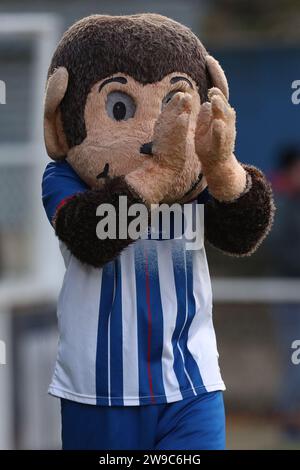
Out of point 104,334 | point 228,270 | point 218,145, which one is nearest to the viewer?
point 218,145

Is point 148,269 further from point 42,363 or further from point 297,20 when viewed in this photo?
point 297,20

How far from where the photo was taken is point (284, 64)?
9633 mm

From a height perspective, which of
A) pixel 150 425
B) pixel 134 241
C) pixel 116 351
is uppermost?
pixel 134 241

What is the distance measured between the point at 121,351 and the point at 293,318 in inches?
172

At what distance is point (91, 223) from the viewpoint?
3.21 meters

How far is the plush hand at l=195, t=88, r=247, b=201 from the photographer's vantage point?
315cm

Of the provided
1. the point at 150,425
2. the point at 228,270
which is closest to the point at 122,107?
the point at 150,425

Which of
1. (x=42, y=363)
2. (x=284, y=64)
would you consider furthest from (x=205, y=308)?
(x=284, y=64)

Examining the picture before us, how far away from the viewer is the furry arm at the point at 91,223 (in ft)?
10.4

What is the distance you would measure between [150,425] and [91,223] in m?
0.56

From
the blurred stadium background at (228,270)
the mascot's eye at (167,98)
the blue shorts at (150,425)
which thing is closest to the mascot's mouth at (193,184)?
the mascot's eye at (167,98)

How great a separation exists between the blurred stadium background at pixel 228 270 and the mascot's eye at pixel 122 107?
2950 millimetres

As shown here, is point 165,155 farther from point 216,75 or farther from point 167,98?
point 216,75

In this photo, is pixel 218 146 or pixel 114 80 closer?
pixel 218 146
